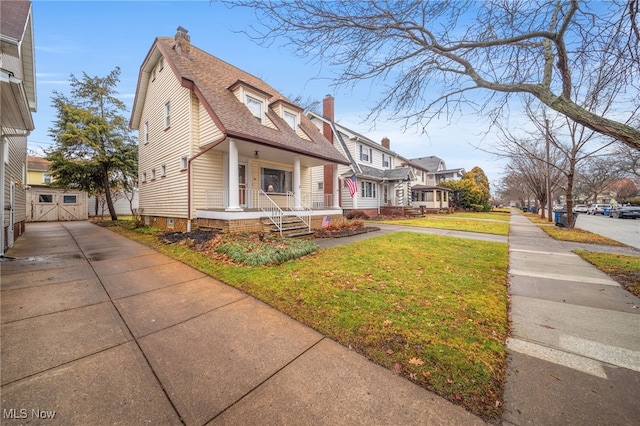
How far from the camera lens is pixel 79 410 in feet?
6.17

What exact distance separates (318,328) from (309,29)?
472cm

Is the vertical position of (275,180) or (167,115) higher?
(167,115)

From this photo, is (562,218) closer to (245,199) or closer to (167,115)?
(245,199)

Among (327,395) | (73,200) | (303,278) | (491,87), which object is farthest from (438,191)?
(73,200)

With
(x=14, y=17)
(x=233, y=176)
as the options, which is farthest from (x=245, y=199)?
(x=14, y=17)

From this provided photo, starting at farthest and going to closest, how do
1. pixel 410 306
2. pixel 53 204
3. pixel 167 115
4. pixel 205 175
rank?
pixel 53 204 → pixel 167 115 → pixel 205 175 → pixel 410 306

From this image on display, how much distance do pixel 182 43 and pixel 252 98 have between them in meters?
4.42

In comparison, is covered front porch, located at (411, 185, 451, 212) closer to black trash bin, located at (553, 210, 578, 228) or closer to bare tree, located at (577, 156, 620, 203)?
black trash bin, located at (553, 210, 578, 228)

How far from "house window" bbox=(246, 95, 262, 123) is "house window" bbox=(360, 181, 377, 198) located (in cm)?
1132

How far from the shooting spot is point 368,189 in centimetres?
2155

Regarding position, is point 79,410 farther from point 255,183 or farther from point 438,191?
point 438,191

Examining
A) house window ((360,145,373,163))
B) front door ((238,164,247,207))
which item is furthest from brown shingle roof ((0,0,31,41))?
house window ((360,145,373,163))

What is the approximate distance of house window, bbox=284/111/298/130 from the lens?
13.5m

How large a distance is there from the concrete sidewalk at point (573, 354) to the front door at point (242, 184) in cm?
1038
